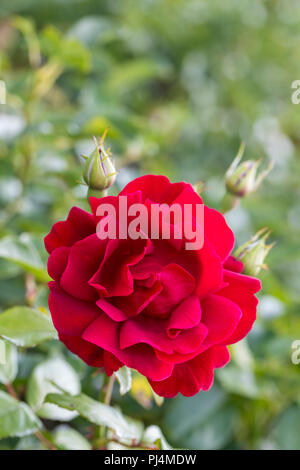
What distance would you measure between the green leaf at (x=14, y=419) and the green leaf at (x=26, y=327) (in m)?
0.08

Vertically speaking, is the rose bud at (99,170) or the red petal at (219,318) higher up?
the rose bud at (99,170)

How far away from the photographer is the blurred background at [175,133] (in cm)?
73

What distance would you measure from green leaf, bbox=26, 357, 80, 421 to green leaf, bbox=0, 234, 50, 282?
12 cm

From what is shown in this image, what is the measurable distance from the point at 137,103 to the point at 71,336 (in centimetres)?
117

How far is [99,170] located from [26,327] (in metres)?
0.15

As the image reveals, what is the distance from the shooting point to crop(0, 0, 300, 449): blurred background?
2.40 feet

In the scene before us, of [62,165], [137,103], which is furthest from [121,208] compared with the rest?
[137,103]

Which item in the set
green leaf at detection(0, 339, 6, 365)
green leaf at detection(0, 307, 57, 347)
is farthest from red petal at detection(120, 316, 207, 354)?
green leaf at detection(0, 339, 6, 365)

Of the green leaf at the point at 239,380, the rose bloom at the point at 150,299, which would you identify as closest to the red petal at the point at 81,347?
the rose bloom at the point at 150,299

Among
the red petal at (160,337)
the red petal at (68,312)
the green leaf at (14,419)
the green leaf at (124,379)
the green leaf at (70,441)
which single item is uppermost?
the red petal at (68,312)

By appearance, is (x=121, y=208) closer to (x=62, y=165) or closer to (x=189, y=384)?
(x=189, y=384)

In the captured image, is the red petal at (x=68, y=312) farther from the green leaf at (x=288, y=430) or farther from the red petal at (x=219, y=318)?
the green leaf at (x=288, y=430)

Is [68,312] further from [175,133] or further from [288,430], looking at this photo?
[175,133]
